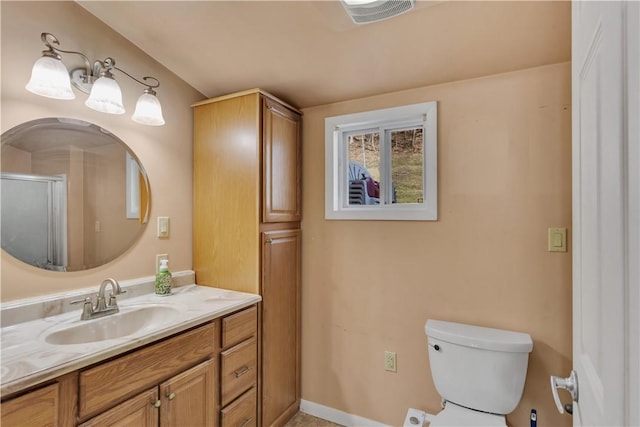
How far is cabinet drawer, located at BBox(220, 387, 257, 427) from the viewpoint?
1.53 meters

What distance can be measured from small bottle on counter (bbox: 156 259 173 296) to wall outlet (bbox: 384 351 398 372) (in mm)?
1328

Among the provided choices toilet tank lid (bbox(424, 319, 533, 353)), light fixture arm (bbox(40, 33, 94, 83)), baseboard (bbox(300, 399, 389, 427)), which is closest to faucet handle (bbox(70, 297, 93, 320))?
light fixture arm (bbox(40, 33, 94, 83))

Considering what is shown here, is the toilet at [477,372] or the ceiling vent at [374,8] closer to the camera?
the ceiling vent at [374,8]

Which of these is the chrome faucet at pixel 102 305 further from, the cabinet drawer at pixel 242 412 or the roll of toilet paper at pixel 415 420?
the roll of toilet paper at pixel 415 420

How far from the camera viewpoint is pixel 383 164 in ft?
6.61

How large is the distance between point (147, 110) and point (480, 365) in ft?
6.82

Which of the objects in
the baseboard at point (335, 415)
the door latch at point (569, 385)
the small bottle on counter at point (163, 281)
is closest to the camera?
the door latch at point (569, 385)

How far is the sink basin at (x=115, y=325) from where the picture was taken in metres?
1.25

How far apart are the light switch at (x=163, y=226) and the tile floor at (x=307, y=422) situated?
144 cm

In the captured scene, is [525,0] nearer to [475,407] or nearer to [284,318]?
[475,407]

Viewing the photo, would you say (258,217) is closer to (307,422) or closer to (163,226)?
(163,226)

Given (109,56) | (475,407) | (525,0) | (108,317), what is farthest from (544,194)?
(109,56)
